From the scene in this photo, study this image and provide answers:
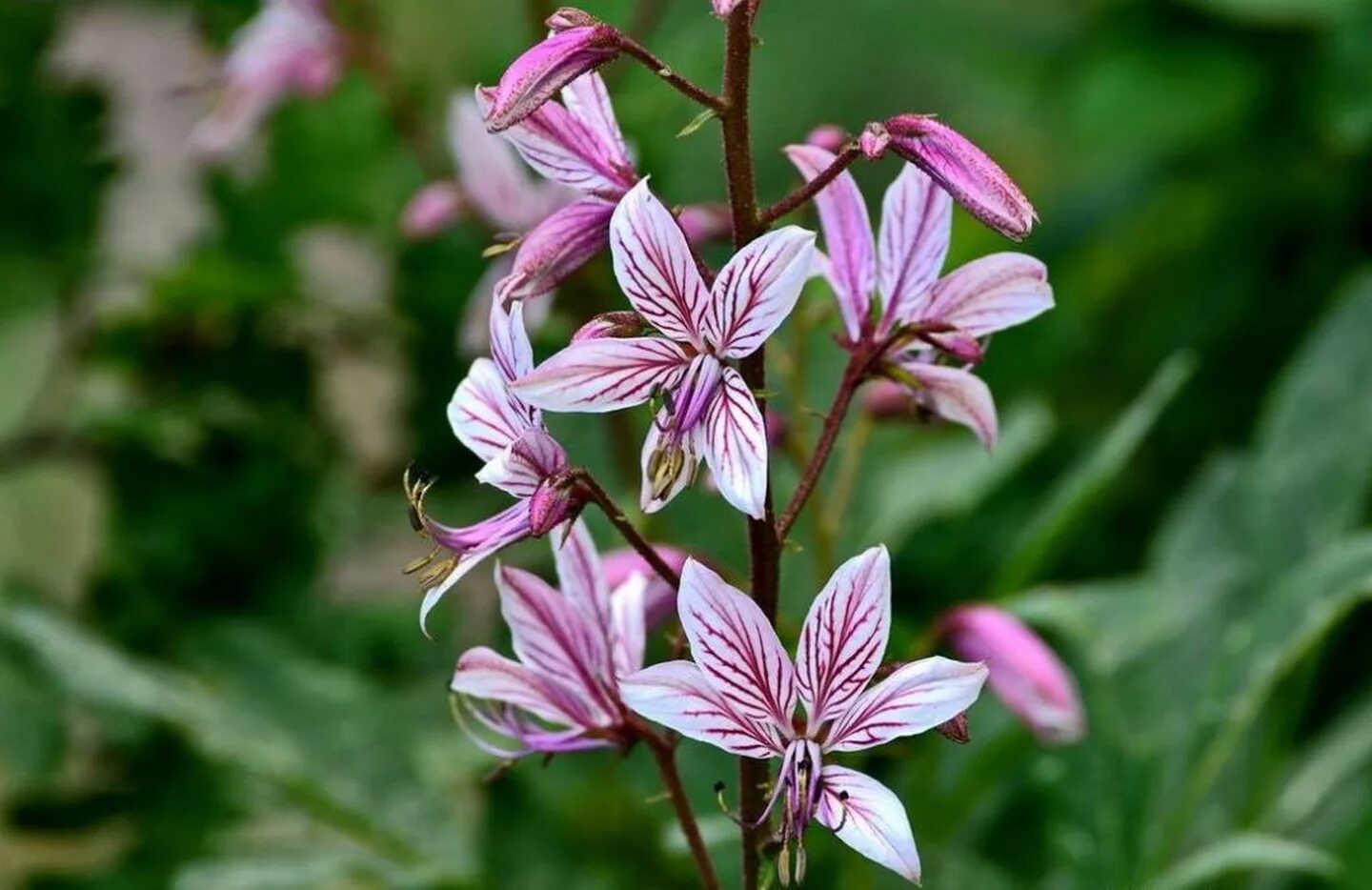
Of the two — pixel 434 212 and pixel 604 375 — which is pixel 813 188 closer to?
pixel 604 375

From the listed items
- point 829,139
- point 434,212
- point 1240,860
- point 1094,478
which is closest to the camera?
point 829,139

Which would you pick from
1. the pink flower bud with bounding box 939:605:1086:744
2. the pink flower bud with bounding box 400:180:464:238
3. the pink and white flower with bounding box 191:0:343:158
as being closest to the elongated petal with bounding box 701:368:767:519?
the pink flower bud with bounding box 939:605:1086:744

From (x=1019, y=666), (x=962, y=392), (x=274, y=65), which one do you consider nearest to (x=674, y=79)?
(x=962, y=392)

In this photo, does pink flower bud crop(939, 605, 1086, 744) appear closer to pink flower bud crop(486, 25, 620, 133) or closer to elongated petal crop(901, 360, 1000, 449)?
elongated petal crop(901, 360, 1000, 449)

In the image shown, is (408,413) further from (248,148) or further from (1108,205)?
(1108,205)

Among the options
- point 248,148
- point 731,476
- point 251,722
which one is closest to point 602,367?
point 731,476

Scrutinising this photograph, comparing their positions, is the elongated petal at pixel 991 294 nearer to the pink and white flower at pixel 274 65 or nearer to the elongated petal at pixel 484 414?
the elongated petal at pixel 484 414

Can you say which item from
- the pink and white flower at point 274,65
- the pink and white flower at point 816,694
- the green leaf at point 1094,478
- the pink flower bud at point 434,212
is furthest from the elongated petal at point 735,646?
the pink and white flower at point 274,65
